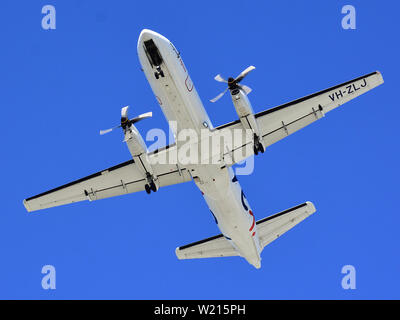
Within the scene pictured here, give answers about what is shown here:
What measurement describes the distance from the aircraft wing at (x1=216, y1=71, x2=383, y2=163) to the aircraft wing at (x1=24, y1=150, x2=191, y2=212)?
10.9 feet

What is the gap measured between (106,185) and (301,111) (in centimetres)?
1011

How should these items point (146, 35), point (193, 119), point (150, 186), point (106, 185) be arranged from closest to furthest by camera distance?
point (146, 35), point (193, 119), point (150, 186), point (106, 185)

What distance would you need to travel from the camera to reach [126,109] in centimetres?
2528

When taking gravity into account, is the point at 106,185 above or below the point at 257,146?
below

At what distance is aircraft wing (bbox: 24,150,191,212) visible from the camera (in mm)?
26812

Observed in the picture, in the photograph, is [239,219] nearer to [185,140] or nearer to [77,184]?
[185,140]

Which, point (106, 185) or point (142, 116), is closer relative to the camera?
point (142, 116)

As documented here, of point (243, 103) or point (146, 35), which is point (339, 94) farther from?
point (146, 35)

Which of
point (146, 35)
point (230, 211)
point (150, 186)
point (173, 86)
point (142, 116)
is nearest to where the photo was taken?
point (146, 35)

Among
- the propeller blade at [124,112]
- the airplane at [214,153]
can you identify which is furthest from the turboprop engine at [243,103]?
the propeller blade at [124,112]

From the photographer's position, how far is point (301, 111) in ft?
85.6

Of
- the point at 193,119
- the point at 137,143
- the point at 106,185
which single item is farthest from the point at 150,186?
the point at 193,119

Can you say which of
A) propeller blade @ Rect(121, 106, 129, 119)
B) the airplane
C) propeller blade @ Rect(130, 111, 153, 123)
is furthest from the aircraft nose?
propeller blade @ Rect(130, 111, 153, 123)

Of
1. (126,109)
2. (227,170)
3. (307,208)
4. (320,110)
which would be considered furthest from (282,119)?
(126,109)
